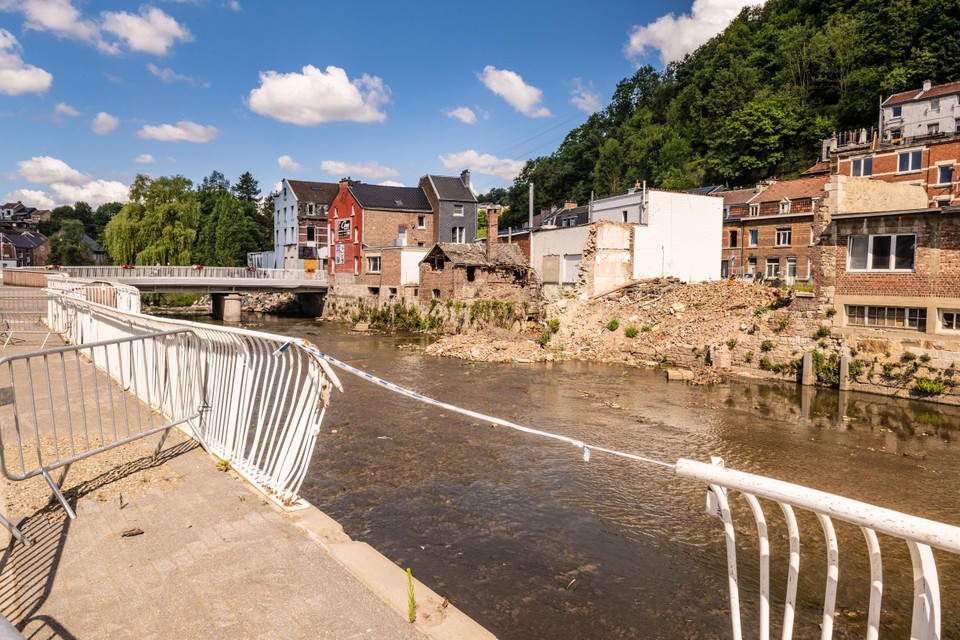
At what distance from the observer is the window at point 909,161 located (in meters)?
36.2

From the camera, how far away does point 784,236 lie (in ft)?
141

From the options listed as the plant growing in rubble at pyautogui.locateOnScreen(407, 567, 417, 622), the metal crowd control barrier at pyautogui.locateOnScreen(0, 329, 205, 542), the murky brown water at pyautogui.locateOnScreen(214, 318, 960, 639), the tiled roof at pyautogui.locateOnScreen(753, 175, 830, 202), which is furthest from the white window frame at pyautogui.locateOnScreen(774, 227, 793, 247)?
the plant growing in rubble at pyautogui.locateOnScreen(407, 567, 417, 622)

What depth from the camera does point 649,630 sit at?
5891 millimetres

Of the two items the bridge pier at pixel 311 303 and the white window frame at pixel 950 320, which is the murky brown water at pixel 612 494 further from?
the bridge pier at pixel 311 303

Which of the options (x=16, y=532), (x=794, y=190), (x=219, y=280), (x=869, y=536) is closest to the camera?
(x=869, y=536)

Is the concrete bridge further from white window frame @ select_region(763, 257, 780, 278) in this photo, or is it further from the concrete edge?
the concrete edge

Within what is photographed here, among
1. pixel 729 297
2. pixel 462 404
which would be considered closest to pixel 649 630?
pixel 462 404

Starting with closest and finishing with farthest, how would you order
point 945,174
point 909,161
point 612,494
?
1. point 612,494
2. point 945,174
3. point 909,161

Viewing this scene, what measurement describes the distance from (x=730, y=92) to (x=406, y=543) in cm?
7543

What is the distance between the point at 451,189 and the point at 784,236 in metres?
28.0

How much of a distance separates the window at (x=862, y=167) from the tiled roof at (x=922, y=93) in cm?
1526

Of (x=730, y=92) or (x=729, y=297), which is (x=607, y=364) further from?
(x=730, y=92)

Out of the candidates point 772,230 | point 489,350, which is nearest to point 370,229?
point 489,350

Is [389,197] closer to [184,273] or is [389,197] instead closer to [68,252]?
[184,273]
